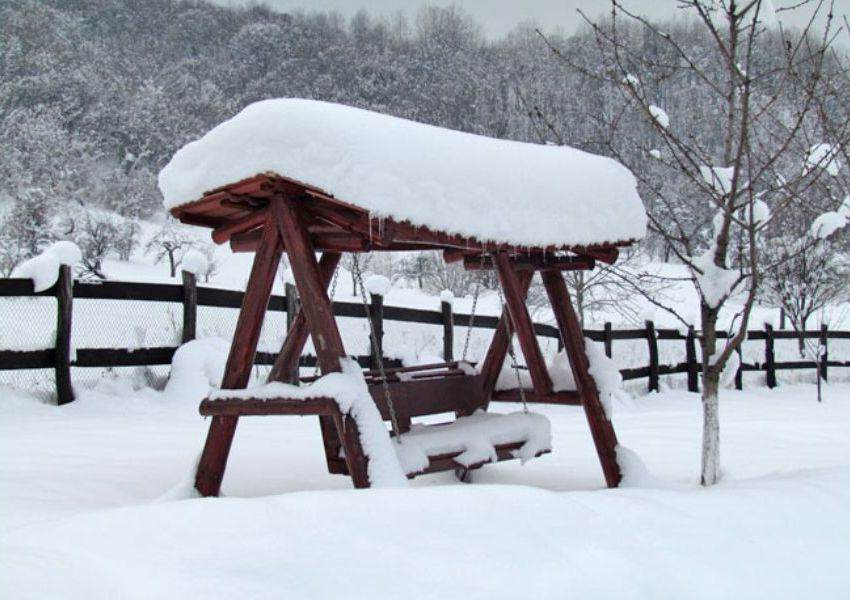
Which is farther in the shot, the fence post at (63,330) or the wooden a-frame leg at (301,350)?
the fence post at (63,330)

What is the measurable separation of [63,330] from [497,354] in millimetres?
4417

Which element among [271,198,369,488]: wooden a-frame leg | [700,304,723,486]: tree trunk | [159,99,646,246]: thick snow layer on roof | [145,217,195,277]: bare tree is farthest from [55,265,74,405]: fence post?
[145,217,195,277]: bare tree

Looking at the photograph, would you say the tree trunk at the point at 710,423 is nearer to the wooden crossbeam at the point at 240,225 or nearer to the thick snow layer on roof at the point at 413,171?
the thick snow layer on roof at the point at 413,171

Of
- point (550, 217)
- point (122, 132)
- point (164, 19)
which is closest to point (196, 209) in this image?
A: point (550, 217)

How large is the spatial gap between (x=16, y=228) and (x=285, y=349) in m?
20.9

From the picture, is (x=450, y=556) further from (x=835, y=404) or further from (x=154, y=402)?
→ (x=835, y=404)

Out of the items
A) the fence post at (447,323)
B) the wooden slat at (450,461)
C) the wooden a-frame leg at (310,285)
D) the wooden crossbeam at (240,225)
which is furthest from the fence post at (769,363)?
the wooden a-frame leg at (310,285)

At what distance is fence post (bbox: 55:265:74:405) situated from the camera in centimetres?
696

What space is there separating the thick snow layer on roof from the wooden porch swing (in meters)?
0.09

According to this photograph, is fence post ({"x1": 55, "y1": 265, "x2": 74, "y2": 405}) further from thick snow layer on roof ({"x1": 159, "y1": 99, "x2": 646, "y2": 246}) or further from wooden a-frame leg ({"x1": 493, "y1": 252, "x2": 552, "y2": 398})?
wooden a-frame leg ({"x1": 493, "y1": 252, "x2": 552, "y2": 398})

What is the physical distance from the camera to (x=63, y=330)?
6.98 m

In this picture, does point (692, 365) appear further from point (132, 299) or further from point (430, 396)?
point (430, 396)

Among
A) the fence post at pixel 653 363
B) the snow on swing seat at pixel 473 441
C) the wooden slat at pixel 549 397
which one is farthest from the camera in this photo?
the fence post at pixel 653 363

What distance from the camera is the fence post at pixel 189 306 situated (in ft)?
26.5
